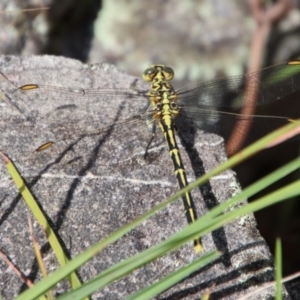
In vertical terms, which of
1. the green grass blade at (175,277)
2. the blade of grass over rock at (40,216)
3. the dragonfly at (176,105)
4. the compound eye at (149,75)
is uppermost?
the compound eye at (149,75)

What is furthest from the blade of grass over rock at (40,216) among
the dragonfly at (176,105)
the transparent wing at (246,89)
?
the transparent wing at (246,89)

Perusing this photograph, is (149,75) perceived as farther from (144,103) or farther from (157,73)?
(144,103)

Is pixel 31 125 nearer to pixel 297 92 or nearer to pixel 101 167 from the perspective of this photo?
pixel 101 167

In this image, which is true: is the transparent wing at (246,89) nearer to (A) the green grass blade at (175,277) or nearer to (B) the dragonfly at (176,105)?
(B) the dragonfly at (176,105)

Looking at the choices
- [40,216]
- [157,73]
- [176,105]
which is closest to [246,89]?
[176,105]

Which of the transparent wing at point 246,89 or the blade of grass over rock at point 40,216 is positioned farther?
the transparent wing at point 246,89

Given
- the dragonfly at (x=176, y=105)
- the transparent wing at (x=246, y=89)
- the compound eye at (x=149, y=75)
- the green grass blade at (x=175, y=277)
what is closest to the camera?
the green grass blade at (x=175, y=277)

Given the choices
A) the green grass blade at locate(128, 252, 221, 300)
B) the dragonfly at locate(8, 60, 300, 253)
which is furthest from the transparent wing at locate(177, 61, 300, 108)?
the green grass blade at locate(128, 252, 221, 300)

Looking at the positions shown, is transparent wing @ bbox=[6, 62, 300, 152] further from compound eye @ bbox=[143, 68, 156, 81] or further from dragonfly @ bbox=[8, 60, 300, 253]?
compound eye @ bbox=[143, 68, 156, 81]
